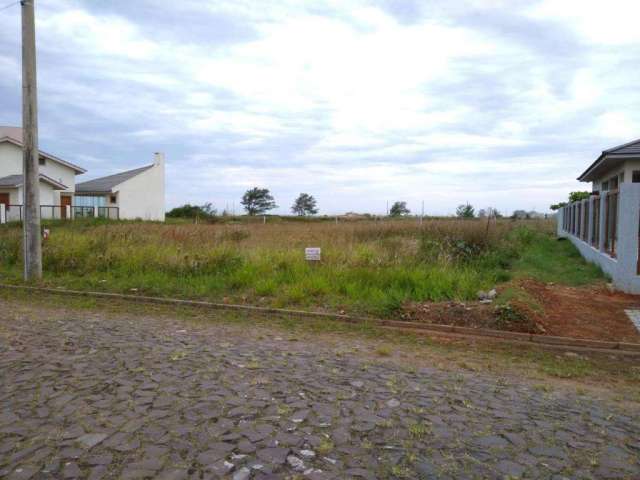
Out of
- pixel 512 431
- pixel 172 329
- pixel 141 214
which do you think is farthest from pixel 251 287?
pixel 141 214

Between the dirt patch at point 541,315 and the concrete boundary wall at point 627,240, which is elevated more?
the concrete boundary wall at point 627,240

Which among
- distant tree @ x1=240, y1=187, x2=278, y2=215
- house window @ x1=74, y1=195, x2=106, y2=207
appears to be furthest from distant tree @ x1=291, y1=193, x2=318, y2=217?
house window @ x1=74, y1=195, x2=106, y2=207

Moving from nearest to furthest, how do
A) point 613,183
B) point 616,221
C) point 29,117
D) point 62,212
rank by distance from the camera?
point 616,221 → point 29,117 → point 613,183 → point 62,212

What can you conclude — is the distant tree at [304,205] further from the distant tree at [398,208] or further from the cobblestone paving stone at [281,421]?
the cobblestone paving stone at [281,421]

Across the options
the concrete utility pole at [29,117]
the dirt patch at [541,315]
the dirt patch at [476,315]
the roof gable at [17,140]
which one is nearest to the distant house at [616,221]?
the dirt patch at [541,315]

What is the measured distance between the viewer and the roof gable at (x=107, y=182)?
4400 cm

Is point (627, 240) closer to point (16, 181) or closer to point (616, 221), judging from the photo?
point (616, 221)

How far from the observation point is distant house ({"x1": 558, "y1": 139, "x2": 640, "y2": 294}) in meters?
9.31

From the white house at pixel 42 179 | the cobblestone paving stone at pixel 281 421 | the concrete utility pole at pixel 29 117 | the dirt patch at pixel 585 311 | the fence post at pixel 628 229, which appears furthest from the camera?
the white house at pixel 42 179

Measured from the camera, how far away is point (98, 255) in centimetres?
1266

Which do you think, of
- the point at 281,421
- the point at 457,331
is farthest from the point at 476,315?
the point at 281,421

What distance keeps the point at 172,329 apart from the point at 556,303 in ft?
20.8

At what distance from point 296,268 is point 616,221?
693cm

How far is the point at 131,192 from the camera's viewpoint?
150ft
